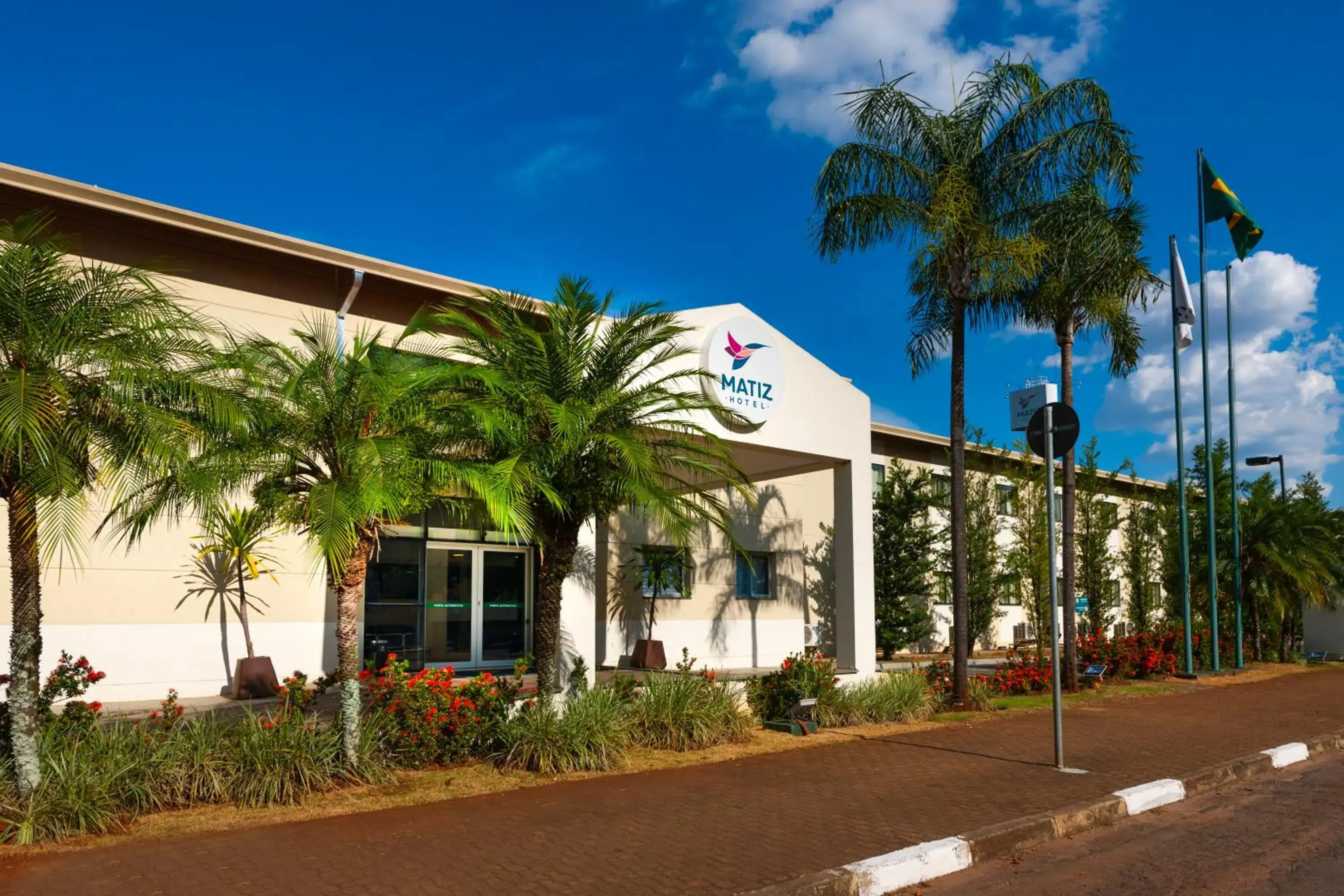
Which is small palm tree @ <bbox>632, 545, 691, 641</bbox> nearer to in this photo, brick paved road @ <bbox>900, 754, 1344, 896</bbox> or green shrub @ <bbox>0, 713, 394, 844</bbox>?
green shrub @ <bbox>0, 713, 394, 844</bbox>

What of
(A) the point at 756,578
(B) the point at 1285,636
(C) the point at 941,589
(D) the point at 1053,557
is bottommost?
(B) the point at 1285,636

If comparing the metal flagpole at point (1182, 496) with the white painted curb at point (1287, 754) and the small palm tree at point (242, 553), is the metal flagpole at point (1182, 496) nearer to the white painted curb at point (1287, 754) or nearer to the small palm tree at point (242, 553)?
the white painted curb at point (1287, 754)

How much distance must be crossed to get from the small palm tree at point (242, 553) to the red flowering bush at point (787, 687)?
22.9ft

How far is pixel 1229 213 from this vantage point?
896 inches

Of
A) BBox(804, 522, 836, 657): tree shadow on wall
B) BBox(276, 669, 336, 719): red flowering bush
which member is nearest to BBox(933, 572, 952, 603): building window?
BBox(804, 522, 836, 657): tree shadow on wall

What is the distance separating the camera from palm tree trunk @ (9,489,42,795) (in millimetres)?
7422

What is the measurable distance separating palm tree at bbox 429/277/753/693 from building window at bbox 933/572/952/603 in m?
18.3

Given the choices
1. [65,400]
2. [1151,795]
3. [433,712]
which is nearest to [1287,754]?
[1151,795]

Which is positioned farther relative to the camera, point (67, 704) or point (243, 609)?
point (243, 609)

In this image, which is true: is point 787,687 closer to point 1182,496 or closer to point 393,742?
point 393,742

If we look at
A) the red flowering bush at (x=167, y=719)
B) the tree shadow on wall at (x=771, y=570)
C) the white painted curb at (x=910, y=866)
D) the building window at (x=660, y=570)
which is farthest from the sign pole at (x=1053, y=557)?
the tree shadow on wall at (x=771, y=570)

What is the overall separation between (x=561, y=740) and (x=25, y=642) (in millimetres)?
4580

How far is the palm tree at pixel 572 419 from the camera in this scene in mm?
10664

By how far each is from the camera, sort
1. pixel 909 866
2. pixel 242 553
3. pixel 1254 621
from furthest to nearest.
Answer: pixel 1254 621, pixel 242 553, pixel 909 866
